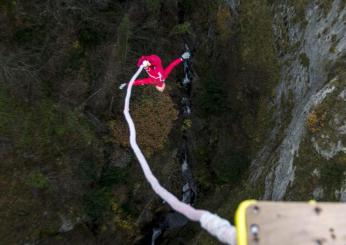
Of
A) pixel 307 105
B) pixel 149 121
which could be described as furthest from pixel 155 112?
pixel 307 105

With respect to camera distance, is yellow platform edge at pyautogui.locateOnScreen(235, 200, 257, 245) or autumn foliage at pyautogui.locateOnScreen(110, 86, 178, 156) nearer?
yellow platform edge at pyautogui.locateOnScreen(235, 200, 257, 245)

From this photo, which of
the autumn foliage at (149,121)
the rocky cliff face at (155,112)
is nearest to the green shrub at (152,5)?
the rocky cliff face at (155,112)

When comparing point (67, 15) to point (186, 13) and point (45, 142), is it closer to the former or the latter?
point (45, 142)

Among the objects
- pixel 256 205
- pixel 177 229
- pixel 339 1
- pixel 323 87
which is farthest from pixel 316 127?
pixel 177 229

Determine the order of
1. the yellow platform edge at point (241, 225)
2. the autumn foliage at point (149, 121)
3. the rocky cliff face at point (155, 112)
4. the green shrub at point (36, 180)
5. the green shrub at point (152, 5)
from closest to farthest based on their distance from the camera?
the yellow platform edge at point (241, 225), the rocky cliff face at point (155, 112), the green shrub at point (36, 180), the autumn foliage at point (149, 121), the green shrub at point (152, 5)

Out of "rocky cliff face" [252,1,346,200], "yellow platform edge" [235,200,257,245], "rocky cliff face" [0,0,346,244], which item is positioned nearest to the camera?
"yellow platform edge" [235,200,257,245]

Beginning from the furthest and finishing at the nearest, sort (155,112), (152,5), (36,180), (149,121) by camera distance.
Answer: (152,5)
(155,112)
(149,121)
(36,180)

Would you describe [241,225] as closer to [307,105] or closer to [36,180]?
[307,105]

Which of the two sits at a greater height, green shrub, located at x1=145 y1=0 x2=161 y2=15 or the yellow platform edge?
green shrub, located at x1=145 y1=0 x2=161 y2=15

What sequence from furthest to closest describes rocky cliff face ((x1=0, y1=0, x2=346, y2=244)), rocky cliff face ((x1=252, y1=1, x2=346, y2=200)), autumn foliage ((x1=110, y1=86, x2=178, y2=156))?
autumn foliage ((x1=110, y1=86, x2=178, y2=156)) < rocky cliff face ((x1=0, y1=0, x2=346, y2=244)) < rocky cliff face ((x1=252, y1=1, x2=346, y2=200))

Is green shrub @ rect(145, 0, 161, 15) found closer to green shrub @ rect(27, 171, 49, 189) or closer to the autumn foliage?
the autumn foliage

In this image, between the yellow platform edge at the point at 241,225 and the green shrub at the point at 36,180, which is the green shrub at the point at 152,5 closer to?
the green shrub at the point at 36,180

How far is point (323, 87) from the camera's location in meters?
9.21

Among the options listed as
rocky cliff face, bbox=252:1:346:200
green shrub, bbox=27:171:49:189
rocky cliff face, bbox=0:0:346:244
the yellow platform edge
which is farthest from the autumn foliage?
the yellow platform edge
